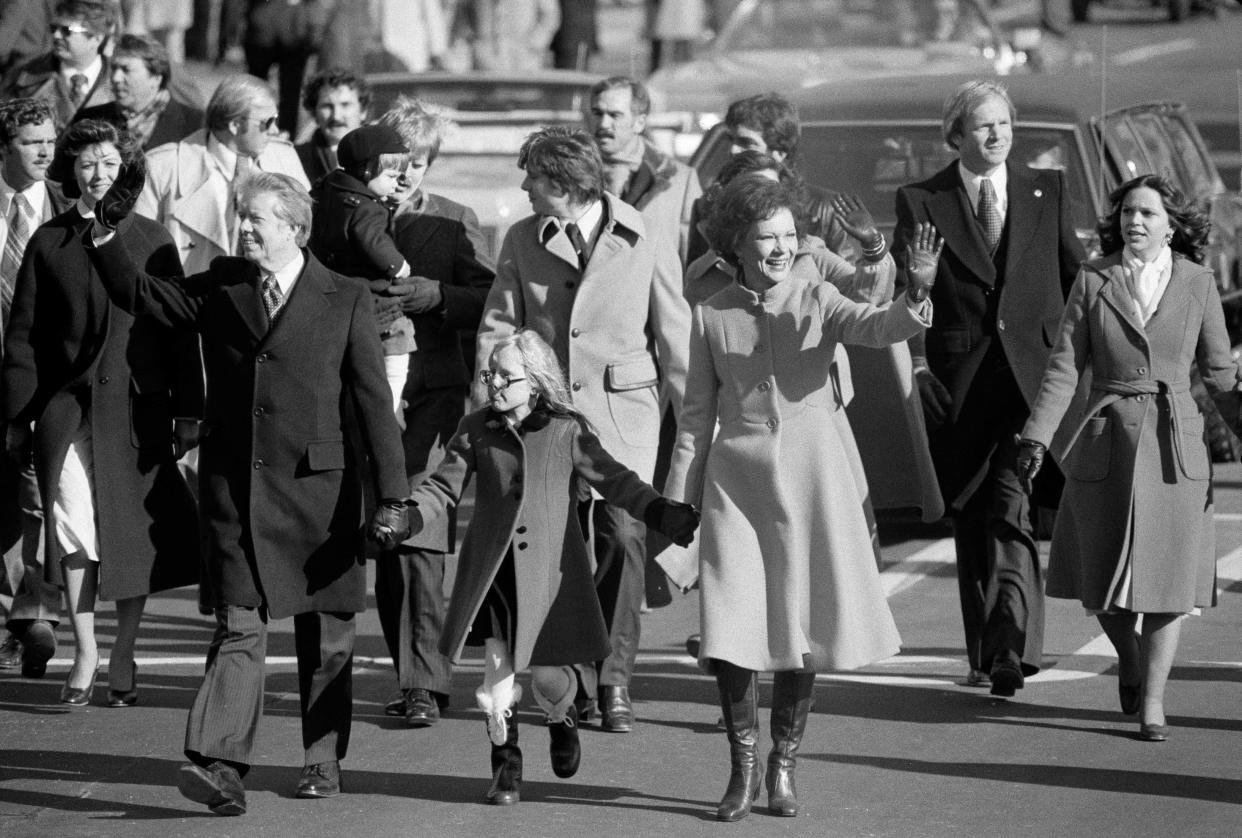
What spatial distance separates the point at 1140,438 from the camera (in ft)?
27.7

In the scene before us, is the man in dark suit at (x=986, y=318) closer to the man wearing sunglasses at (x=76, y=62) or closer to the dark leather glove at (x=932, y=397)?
the dark leather glove at (x=932, y=397)

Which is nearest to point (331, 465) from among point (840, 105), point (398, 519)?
point (398, 519)

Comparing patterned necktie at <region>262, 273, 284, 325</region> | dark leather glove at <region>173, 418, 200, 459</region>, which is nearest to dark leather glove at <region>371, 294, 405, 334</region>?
dark leather glove at <region>173, 418, 200, 459</region>

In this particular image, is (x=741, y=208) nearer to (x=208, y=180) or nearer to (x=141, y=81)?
(x=208, y=180)

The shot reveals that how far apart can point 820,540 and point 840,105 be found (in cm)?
582

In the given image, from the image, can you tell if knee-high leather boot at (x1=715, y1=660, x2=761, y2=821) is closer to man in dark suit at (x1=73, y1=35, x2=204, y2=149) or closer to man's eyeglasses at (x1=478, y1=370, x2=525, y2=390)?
man's eyeglasses at (x1=478, y1=370, x2=525, y2=390)

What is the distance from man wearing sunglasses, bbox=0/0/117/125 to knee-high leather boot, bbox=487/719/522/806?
5428 millimetres

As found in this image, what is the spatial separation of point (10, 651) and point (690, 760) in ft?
10.00

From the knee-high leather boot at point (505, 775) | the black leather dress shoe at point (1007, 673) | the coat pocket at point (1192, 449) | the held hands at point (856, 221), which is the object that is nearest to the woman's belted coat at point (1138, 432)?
the coat pocket at point (1192, 449)

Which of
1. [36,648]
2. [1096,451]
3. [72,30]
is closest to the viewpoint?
[1096,451]

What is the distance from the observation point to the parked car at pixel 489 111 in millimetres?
16812

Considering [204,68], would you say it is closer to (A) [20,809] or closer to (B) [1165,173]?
(B) [1165,173]

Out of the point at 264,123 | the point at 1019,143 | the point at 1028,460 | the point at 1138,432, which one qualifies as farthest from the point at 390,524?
the point at 1019,143

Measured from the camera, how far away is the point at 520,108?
59.1 feet
